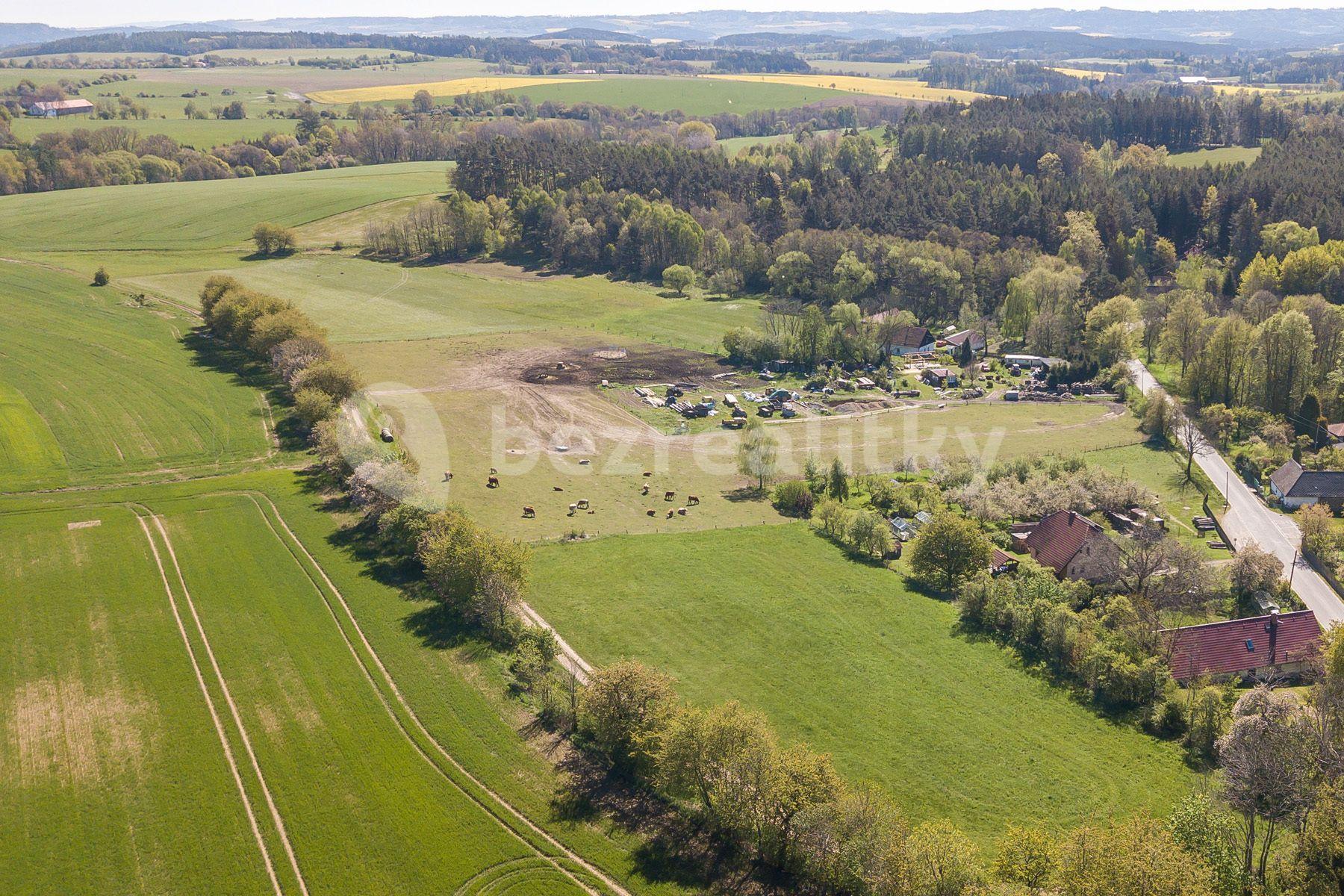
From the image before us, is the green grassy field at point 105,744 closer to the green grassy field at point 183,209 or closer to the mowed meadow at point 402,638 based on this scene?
the mowed meadow at point 402,638

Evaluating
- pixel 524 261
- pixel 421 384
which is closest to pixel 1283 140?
pixel 524 261

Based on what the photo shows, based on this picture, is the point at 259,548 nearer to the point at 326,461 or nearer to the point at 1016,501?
the point at 326,461

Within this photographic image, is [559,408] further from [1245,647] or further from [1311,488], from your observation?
[1311,488]

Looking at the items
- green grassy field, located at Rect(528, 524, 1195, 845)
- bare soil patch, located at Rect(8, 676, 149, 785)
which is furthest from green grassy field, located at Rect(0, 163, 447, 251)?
green grassy field, located at Rect(528, 524, 1195, 845)

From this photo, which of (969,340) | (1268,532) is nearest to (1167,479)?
(1268,532)

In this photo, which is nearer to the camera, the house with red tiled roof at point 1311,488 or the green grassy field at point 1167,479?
the green grassy field at point 1167,479

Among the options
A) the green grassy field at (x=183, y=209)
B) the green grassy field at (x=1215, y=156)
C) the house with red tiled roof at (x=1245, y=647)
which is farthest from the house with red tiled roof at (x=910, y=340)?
the green grassy field at (x=183, y=209)
